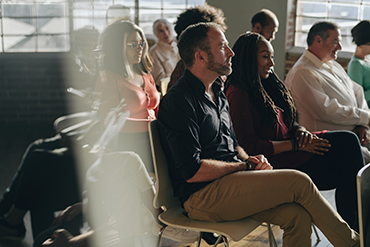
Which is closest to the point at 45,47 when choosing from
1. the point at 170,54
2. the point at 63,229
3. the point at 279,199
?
the point at 63,229

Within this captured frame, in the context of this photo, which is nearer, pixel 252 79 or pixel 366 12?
pixel 252 79

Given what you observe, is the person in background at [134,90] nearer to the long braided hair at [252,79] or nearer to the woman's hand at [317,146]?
the long braided hair at [252,79]

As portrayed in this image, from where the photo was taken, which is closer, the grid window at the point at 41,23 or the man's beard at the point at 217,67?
the grid window at the point at 41,23

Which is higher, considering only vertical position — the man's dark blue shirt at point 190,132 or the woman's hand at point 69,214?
the man's dark blue shirt at point 190,132

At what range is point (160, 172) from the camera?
1.59 m

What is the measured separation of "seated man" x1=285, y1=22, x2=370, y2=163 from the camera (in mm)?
2533

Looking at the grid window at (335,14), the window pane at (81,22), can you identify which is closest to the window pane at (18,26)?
the window pane at (81,22)

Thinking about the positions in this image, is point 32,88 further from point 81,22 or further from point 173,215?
point 173,215

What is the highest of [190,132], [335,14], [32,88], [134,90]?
[335,14]

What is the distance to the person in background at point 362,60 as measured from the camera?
128 inches

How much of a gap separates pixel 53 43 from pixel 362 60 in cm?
309

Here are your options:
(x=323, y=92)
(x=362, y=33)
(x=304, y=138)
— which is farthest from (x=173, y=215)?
(x=362, y=33)

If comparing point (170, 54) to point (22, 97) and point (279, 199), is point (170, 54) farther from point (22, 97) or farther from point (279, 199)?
point (22, 97)

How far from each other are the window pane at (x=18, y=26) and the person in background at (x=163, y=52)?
3.50 meters
